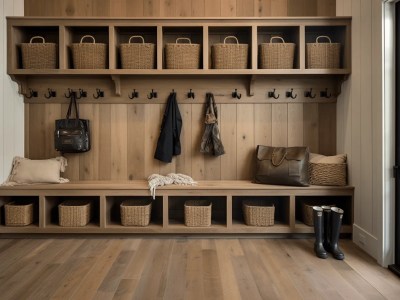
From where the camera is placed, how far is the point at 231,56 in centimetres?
290

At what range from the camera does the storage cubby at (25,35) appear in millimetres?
2967

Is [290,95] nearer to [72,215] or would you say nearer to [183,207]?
[183,207]

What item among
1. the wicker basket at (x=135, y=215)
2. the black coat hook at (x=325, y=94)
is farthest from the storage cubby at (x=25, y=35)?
the black coat hook at (x=325, y=94)

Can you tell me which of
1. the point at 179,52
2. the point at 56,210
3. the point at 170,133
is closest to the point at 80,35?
the point at 179,52

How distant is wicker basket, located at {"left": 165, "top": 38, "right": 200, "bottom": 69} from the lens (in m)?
2.91

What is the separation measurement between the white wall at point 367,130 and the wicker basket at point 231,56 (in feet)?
3.27

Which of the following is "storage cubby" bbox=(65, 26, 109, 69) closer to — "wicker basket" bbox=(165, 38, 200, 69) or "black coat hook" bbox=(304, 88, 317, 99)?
"wicker basket" bbox=(165, 38, 200, 69)

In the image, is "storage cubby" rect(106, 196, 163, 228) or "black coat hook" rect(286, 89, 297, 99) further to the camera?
"black coat hook" rect(286, 89, 297, 99)

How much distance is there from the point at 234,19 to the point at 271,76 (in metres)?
0.67

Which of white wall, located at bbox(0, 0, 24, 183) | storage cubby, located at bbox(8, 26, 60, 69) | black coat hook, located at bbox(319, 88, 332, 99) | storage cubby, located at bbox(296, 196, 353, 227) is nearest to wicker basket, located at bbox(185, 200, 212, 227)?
storage cubby, located at bbox(296, 196, 353, 227)

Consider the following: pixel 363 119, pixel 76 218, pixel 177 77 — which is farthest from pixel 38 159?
pixel 363 119

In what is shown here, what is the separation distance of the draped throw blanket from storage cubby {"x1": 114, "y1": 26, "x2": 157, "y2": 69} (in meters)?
0.69

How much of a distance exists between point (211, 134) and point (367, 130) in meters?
1.39

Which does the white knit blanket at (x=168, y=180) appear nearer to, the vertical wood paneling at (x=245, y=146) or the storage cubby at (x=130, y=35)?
the vertical wood paneling at (x=245, y=146)
